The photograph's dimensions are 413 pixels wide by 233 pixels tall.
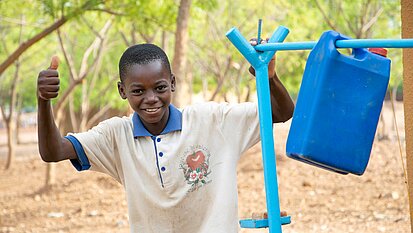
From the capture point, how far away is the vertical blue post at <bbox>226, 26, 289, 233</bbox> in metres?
2.53

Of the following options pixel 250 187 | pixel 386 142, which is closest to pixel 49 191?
pixel 250 187

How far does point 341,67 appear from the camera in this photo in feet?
7.51

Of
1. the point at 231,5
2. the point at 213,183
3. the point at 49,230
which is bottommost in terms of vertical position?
the point at 49,230

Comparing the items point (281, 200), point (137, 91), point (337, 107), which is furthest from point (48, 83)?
point (281, 200)

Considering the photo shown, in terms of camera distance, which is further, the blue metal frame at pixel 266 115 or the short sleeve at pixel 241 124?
the short sleeve at pixel 241 124

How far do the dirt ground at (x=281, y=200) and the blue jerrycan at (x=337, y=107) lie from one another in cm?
495

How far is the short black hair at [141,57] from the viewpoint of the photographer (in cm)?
290

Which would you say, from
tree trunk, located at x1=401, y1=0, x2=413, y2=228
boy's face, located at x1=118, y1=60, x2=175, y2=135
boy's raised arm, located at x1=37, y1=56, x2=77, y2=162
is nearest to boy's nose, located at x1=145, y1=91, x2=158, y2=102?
boy's face, located at x1=118, y1=60, x2=175, y2=135

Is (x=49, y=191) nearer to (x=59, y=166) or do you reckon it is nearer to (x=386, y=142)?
(x=59, y=166)

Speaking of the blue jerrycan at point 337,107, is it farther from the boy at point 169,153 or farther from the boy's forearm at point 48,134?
the boy's forearm at point 48,134

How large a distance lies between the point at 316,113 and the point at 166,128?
0.89 m

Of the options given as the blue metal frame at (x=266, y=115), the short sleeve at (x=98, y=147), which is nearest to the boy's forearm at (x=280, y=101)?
the blue metal frame at (x=266, y=115)

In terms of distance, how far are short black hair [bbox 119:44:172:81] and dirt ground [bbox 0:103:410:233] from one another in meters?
4.68

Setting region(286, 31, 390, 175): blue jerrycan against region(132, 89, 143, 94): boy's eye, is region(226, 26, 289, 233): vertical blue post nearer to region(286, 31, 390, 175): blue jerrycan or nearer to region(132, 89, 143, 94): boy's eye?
region(286, 31, 390, 175): blue jerrycan
